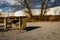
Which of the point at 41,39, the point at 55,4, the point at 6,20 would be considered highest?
the point at 55,4

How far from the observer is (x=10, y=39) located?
560 cm

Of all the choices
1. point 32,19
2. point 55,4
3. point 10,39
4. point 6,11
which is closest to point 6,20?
point 32,19

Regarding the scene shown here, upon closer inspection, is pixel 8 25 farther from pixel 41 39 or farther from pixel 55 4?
pixel 55 4

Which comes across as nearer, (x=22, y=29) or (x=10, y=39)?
(x=10, y=39)

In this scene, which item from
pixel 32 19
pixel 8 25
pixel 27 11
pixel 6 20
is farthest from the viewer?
pixel 27 11

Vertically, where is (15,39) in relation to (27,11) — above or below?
below

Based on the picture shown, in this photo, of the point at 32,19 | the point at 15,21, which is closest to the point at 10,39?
the point at 32,19

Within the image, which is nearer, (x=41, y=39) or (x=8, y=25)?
(x=41, y=39)

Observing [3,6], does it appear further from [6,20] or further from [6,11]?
[6,20]

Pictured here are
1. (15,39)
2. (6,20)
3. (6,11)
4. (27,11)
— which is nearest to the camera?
(15,39)

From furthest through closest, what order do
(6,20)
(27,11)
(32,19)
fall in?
(27,11) < (6,20) < (32,19)

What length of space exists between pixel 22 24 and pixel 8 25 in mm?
Answer: 891

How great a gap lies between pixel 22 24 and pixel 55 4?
4.00 meters

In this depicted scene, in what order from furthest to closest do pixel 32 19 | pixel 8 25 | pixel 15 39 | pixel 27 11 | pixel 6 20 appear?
pixel 27 11 < pixel 8 25 < pixel 6 20 < pixel 32 19 < pixel 15 39
